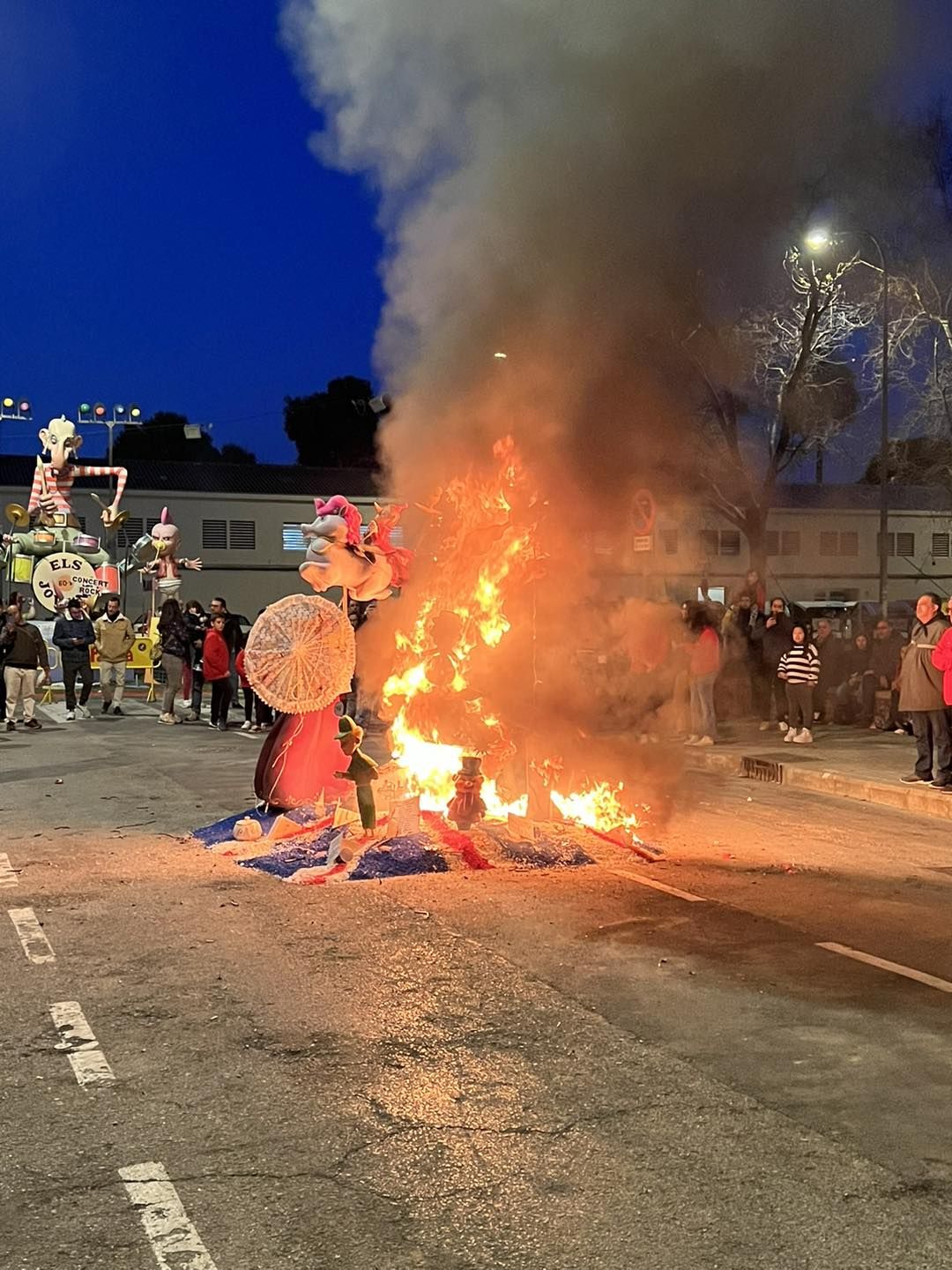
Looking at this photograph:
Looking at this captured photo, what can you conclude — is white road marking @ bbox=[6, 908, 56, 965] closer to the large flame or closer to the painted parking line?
the painted parking line

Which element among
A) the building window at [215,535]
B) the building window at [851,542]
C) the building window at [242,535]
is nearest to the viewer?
the building window at [215,535]

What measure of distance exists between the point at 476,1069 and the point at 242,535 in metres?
40.5

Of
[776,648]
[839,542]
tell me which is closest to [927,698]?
[776,648]

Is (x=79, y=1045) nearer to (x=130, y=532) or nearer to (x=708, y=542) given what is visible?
(x=708, y=542)

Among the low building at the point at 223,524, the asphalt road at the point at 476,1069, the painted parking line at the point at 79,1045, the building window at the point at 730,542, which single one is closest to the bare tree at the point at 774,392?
the building window at the point at 730,542

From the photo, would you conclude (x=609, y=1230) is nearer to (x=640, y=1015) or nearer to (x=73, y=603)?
(x=640, y=1015)

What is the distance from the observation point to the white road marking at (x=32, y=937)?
5.41m

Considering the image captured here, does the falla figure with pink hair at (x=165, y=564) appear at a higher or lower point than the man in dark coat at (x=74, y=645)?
higher

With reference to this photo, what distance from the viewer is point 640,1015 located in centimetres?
463

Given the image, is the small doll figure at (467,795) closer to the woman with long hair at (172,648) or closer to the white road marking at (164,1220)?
the white road marking at (164,1220)

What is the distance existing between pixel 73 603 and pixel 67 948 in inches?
493

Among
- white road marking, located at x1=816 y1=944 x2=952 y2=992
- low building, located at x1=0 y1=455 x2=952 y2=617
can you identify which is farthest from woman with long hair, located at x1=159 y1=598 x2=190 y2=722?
low building, located at x1=0 y1=455 x2=952 y2=617

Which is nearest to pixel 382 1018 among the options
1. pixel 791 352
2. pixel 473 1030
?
pixel 473 1030

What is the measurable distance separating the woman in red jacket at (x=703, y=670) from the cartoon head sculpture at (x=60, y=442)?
1902cm
